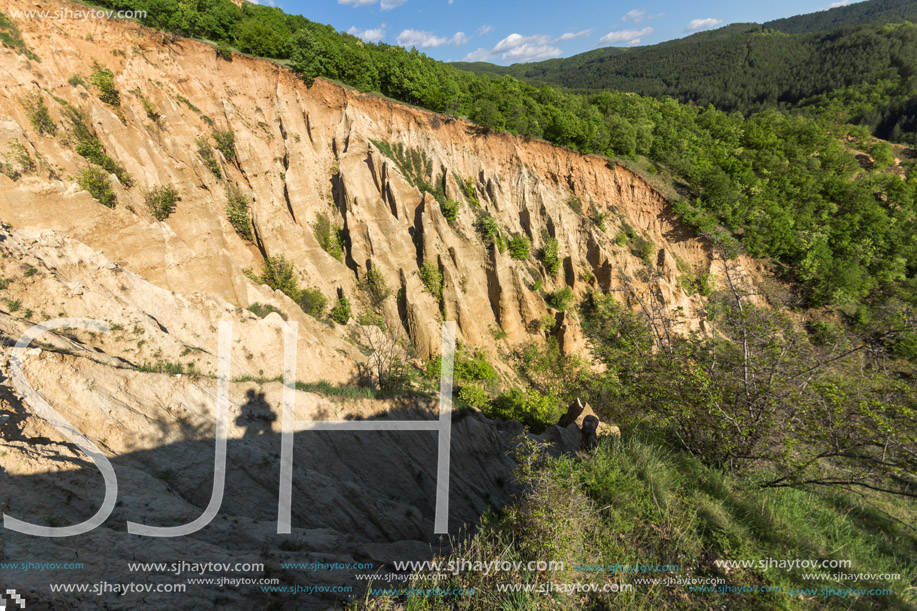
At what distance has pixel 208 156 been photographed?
21422 mm

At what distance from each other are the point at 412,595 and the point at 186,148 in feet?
85.7

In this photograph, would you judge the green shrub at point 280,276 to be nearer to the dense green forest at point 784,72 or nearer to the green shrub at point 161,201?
the green shrub at point 161,201

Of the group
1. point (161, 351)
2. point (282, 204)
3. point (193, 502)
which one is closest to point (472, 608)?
point (193, 502)

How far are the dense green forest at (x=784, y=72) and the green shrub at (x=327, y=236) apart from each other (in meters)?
103

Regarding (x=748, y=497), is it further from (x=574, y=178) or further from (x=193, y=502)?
(x=574, y=178)

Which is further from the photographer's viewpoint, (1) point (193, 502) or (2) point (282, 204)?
(2) point (282, 204)

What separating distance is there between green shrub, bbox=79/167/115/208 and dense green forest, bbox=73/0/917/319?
12827mm

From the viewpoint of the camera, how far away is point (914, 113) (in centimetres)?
7300

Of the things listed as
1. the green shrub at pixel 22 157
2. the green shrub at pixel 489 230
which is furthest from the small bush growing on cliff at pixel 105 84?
the green shrub at pixel 489 230

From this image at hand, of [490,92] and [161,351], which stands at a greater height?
[490,92]

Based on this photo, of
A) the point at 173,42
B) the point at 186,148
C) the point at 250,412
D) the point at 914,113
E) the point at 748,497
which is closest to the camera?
the point at 748,497

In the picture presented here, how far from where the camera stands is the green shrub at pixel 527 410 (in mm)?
19047

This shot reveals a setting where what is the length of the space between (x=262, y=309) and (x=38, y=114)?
14240 mm

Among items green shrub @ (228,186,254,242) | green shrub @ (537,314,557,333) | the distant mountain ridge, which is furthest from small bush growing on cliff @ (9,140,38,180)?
the distant mountain ridge
